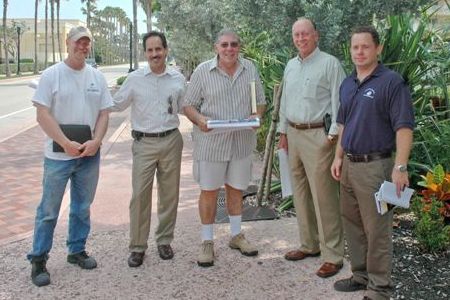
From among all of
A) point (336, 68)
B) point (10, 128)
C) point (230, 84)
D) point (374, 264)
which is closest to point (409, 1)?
point (336, 68)

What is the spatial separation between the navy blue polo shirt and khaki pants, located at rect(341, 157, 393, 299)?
12 centimetres

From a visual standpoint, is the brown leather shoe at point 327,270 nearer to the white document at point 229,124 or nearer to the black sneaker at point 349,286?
the black sneaker at point 349,286

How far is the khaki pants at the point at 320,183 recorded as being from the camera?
3.86 metres

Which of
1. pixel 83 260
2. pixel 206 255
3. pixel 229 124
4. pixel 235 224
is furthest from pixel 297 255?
pixel 83 260

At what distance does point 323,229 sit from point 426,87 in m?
2.01

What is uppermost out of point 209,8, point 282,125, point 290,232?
point 209,8

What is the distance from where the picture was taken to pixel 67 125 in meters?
3.66

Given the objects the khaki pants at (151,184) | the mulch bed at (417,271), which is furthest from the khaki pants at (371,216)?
the khaki pants at (151,184)

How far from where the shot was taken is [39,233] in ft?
12.3

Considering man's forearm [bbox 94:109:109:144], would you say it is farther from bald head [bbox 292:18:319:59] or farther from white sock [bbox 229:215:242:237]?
bald head [bbox 292:18:319:59]

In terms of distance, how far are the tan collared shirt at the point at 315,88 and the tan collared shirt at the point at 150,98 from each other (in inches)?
35.9

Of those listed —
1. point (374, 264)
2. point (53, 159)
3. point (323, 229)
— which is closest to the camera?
point (374, 264)

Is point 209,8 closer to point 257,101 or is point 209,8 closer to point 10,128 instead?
point 10,128

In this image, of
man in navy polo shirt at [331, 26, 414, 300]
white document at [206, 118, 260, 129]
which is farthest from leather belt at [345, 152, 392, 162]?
white document at [206, 118, 260, 129]
